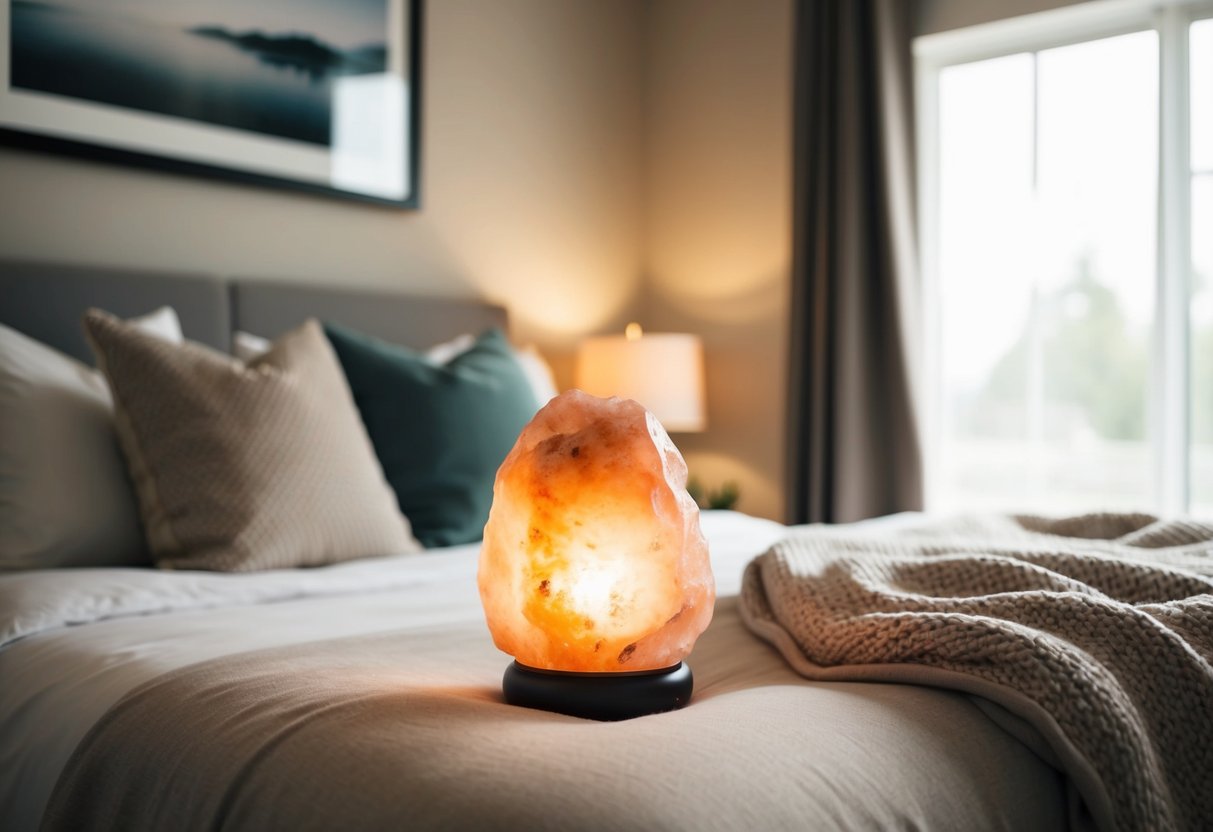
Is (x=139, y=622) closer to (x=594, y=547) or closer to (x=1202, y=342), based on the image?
(x=594, y=547)

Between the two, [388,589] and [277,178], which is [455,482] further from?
[277,178]

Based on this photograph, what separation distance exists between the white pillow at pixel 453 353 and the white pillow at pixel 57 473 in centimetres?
48

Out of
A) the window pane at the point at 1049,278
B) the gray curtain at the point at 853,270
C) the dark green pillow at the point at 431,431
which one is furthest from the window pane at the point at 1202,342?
the dark green pillow at the point at 431,431

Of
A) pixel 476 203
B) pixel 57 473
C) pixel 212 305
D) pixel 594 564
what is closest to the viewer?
pixel 594 564

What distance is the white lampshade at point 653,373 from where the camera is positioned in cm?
353

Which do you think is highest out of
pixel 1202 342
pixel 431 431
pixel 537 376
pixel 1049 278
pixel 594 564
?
pixel 1049 278

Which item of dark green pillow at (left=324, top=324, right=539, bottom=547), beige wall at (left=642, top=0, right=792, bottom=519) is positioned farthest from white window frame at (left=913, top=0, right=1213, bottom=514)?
dark green pillow at (left=324, top=324, right=539, bottom=547)

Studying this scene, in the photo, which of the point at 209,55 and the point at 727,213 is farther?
the point at 727,213

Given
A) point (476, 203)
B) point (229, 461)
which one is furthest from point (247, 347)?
point (476, 203)

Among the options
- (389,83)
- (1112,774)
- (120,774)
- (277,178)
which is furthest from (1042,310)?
(120,774)

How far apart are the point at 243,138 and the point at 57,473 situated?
4.16ft

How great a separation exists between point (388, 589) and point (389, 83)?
1.92 meters

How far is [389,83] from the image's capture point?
3.18 meters

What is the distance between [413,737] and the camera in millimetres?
906
